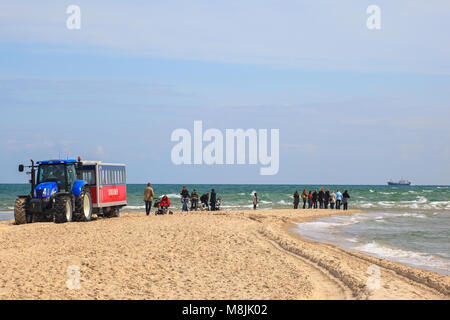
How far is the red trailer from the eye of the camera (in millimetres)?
25889

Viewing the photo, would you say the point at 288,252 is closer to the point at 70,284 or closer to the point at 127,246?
the point at 127,246

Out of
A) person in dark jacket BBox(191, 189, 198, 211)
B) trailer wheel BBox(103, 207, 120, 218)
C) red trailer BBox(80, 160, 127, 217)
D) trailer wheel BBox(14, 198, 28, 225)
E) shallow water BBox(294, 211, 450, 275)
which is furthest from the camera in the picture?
person in dark jacket BBox(191, 189, 198, 211)

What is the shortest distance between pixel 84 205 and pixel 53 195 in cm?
159

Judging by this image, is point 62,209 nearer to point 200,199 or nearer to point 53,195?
point 53,195

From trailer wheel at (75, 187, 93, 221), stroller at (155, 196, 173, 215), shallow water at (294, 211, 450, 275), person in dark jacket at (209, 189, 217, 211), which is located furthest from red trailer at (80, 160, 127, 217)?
shallow water at (294, 211, 450, 275)

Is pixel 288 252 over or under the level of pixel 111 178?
under

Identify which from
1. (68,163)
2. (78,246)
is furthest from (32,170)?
(78,246)

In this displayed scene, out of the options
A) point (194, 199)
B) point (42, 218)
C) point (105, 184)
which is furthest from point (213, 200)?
point (42, 218)

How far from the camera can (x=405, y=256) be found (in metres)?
17.0

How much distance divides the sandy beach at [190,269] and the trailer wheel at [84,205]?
4.75 m

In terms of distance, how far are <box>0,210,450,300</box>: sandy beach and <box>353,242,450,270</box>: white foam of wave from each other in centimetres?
131

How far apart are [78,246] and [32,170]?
9246mm

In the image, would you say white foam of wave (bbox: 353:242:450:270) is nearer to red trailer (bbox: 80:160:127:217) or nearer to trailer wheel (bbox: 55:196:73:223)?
trailer wheel (bbox: 55:196:73:223)

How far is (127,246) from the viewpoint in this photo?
14.9 m
